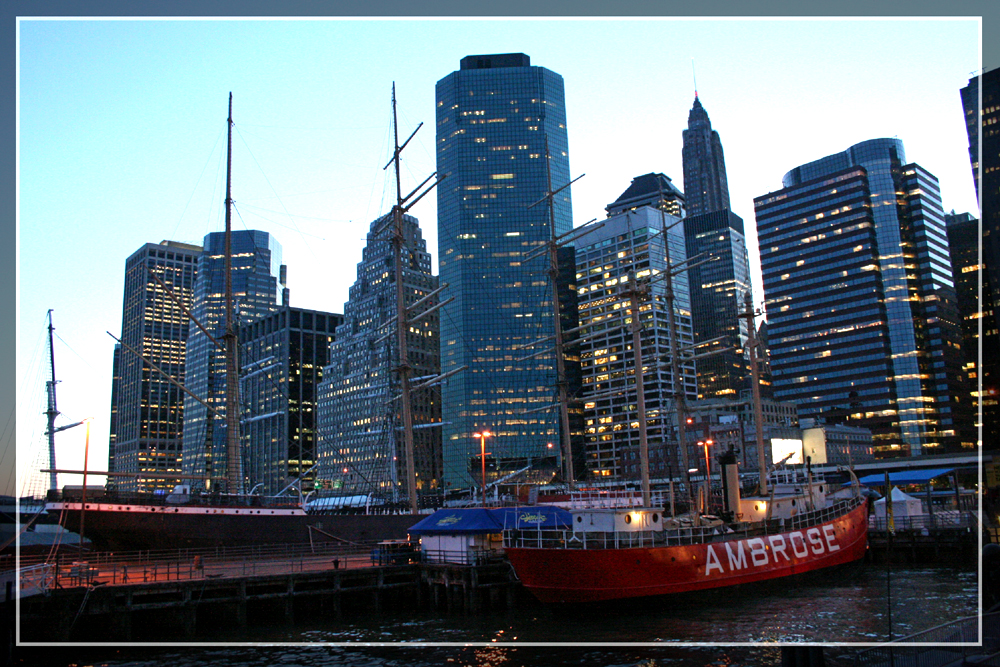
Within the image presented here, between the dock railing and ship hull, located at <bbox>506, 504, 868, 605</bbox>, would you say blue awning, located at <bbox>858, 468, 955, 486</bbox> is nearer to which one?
ship hull, located at <bbox>506, 504, 868, 605</bbox>

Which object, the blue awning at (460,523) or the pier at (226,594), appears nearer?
the pier at (226,594)

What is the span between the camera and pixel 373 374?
576 feet

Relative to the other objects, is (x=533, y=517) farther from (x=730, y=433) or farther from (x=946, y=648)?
(x=730, y=433)

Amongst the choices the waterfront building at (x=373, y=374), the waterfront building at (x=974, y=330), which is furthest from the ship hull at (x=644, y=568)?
the waterfront building at (x=373, y=374)

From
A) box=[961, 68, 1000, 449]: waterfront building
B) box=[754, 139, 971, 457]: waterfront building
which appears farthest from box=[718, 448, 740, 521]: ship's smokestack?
box=[754, 139, 971, 457]: waterfront building

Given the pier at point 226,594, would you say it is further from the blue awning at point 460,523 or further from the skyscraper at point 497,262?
the skyscraper at point 497,262

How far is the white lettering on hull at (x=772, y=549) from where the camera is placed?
31.5m

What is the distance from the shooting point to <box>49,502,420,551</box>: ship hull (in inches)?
1692

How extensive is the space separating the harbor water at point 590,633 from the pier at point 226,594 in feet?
2.99

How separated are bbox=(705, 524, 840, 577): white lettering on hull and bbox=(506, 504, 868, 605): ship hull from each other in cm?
4

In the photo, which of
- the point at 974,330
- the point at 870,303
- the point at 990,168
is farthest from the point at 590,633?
the point at 974,330

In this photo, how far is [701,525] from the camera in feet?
112

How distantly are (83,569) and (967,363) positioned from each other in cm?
20033

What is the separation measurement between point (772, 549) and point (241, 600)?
23312 millimetres
